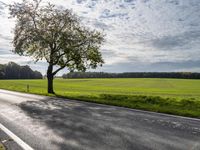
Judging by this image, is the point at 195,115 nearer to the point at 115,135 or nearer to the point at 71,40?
the point at 115,135

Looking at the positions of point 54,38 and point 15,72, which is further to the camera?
point 15,72

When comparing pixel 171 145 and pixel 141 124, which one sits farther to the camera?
pixel 141 124

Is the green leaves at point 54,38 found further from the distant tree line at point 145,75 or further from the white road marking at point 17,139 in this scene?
the distant tree line at point 145,75

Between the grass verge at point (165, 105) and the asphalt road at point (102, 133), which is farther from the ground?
the asphalt road at point (102, 133)

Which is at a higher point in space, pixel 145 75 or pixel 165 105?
pixel 145 75

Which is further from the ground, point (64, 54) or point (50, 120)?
point (64, 54)

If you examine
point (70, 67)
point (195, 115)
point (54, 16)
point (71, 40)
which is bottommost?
point (195, 115)

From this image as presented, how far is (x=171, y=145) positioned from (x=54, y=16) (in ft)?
85.7

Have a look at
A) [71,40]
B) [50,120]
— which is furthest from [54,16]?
[50,120]

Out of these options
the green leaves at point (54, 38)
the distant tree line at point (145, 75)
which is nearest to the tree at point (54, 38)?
the green leaves at point (54, 38)

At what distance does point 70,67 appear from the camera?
109ft

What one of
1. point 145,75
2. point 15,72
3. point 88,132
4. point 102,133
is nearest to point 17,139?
point 88,132

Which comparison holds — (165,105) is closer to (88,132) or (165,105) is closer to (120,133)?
(120,133)

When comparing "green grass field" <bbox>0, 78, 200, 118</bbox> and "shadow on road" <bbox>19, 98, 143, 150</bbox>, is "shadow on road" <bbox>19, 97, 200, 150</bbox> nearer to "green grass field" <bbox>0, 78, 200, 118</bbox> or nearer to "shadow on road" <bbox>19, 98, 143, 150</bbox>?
"shadow on road" <bbox>19, 98, 143, 150</bbox>
